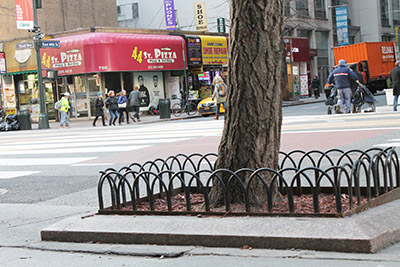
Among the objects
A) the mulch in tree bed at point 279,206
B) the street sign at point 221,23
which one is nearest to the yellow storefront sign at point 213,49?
the street sign at point 221,23

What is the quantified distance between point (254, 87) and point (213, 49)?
114 ft

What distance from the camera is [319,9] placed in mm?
56312

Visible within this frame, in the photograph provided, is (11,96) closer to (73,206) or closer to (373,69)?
(373,69)

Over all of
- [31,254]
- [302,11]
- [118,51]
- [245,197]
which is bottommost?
[31,254]

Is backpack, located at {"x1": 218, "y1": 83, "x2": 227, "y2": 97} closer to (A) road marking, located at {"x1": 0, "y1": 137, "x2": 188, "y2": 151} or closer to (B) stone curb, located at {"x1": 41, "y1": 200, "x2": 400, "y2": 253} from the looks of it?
(A) road marking, located at {"x1": 0, "y1": 137, "x2": 188, "y2": 151}

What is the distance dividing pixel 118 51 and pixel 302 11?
2591 cm

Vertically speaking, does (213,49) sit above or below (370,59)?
above

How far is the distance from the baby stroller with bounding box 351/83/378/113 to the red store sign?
56.8 ft

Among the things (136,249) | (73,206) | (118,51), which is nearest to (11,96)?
(118,51)

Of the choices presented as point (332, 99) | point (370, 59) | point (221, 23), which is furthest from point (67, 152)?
point (221, 23)

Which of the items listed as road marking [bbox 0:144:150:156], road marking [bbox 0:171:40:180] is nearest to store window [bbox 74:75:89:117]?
road marking [bbox 0:144:150:156]

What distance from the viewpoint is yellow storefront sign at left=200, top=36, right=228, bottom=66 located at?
3881 centimetres

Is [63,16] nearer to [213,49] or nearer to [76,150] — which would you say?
[213,49]

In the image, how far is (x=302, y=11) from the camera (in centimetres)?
5356
